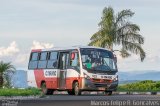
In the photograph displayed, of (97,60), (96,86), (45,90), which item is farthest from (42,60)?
(96,86)

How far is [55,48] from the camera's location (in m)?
44.0

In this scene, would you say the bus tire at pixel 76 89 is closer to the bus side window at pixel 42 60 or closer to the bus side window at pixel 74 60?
the bus side window at pixel 74 60

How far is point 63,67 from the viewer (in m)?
42.4

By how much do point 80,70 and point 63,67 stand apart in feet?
8.12

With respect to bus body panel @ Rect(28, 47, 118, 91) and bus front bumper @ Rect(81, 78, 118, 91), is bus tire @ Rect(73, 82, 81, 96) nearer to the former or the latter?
bus body panel @ Rect(28, 47, 118, 91)

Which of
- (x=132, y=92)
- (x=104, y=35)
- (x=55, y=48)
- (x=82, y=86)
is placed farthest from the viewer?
(x=104, y=35)

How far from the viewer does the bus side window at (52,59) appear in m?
43.2

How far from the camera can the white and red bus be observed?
4012cm

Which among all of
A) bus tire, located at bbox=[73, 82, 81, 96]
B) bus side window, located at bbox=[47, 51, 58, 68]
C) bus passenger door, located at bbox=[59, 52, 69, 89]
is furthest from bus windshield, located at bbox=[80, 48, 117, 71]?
bus side window, located at bbox=[47, 51, 58, 68]

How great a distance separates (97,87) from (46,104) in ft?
47.8

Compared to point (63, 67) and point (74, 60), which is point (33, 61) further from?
point (74, 60)

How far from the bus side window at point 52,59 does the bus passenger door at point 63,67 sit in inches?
20.5

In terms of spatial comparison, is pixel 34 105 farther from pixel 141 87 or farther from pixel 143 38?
pixel 143 38

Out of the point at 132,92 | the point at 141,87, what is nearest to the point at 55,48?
the point at 132,92
